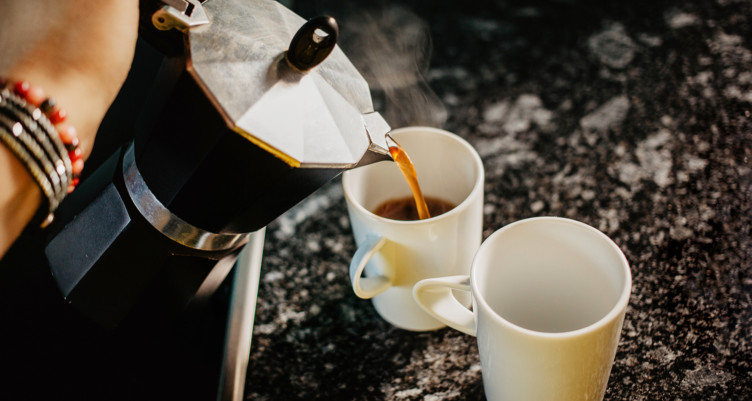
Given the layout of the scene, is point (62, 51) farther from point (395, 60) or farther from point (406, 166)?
point (395, 60)

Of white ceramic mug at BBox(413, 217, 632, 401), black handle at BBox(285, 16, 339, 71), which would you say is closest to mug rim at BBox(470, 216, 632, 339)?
white ceramic mug at BBox(413, 217, 632, 401)

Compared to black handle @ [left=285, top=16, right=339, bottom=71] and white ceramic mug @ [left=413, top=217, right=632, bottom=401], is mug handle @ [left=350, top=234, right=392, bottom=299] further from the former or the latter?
black handle @ [left=285, top=16, right=339, bottom=71]

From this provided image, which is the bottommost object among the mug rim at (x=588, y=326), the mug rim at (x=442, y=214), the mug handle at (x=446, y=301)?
the mug handle at (x=446, y=301)

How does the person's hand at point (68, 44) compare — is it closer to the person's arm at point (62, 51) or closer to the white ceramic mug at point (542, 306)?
the person's arm at point (62, 51)

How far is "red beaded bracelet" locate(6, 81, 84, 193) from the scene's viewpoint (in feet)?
1.39

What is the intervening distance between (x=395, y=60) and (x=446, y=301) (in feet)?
1.71

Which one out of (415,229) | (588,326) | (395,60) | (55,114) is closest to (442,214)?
(415,229)

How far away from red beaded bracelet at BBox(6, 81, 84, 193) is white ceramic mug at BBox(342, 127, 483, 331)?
244 mm

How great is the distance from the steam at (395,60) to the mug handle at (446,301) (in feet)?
1.23

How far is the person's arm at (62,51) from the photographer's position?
44cm

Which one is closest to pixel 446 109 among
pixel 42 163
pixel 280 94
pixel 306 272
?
pixel 306 272

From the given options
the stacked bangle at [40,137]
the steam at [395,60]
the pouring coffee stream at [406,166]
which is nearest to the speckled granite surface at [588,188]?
the steam at [395,60]

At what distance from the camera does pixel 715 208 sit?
27.6 inches

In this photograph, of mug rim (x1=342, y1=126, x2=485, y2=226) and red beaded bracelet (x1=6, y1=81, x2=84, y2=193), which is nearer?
red beaded bracelet (x1=6, y1=81, x2=84, y2=193)
